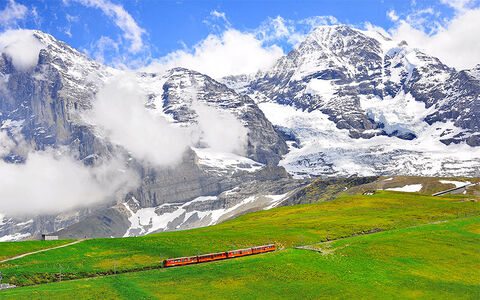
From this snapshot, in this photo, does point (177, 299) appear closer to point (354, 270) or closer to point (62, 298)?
point (62, 298)

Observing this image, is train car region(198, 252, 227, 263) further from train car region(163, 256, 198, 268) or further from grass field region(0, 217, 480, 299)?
grass field region(0, 217, 480, 299)

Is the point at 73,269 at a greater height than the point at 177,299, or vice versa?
the point at 73,269

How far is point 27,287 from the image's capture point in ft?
225

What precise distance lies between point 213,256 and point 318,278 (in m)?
22.4

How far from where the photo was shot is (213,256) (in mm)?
82625

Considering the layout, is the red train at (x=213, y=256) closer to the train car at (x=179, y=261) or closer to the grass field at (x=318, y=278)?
the train car at (x=179, y=261)

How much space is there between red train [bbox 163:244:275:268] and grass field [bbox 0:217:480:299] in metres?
3.56

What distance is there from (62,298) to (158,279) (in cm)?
1369

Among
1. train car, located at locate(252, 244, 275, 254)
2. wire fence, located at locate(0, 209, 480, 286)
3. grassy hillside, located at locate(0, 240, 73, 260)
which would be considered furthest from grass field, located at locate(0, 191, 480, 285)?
grassy hillside, located at locate(0, 240, 73, 260)

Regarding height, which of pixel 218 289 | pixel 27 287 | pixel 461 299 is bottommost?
pixel 461 299

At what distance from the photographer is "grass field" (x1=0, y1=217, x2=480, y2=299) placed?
60.5m

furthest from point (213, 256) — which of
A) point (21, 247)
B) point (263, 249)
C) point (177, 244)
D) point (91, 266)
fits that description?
point (21, 247)

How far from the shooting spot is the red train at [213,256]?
261 feet

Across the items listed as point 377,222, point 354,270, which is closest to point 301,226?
point 377,222
